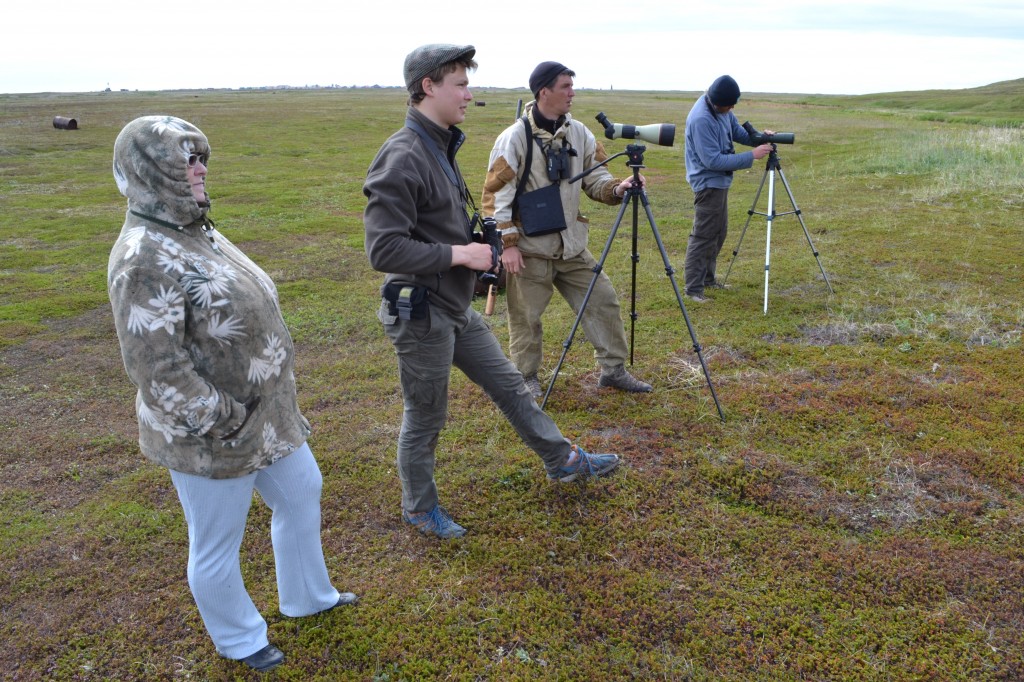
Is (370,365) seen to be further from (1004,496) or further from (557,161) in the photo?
(1004,496)

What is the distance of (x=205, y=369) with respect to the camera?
2865mm

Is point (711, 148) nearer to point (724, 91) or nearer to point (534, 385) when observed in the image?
point (724, 91)

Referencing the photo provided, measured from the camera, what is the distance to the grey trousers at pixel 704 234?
332 inches

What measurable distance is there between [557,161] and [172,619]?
3987 mm

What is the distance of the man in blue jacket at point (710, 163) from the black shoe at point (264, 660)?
6.52 metres

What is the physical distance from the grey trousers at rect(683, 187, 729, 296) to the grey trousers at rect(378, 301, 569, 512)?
4.73m

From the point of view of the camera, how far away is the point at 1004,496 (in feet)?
14.7

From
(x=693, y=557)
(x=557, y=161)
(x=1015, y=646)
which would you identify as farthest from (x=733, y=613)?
(x=557, y=161)

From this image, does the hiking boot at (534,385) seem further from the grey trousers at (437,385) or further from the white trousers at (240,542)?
the white trousers at (240,542)

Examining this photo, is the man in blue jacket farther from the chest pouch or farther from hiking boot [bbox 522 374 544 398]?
the chest pouch

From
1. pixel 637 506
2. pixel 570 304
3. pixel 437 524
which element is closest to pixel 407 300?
pixel 437 524

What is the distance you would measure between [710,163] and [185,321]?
6700mm

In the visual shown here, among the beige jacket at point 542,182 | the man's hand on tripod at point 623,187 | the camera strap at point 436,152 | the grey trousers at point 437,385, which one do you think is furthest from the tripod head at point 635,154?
the grey trousers at point 437,385

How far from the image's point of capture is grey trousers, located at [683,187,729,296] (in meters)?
8.44
